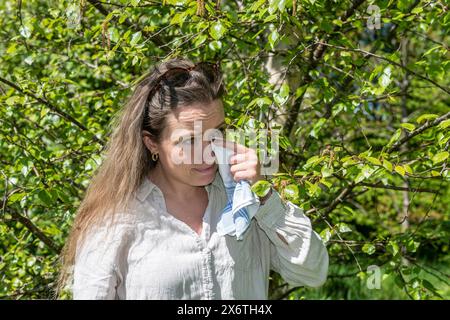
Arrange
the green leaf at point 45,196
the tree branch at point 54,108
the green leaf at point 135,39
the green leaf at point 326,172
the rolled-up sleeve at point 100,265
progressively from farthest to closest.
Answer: the tree branch at point 54,108 → the green leaf at point 135,39 → the green leaf at point 45,196 → the green leaf at point 326,172 → the rolled-up sleeve at point 100,265

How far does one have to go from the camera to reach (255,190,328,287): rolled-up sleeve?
1868 mm

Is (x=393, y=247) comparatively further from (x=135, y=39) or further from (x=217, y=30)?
(x=135, y=39)

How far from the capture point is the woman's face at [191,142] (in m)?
1.96

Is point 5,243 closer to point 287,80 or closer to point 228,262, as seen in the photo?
point 287,80

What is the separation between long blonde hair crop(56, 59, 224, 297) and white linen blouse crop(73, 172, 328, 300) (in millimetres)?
70

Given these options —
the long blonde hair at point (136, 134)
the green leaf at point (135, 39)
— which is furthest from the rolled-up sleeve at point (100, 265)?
the green leaf at point (135, 39)

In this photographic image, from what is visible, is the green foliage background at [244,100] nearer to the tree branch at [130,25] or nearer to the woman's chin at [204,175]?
the tree branch at [130,25]

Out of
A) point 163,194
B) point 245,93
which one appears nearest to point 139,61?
point 245,93

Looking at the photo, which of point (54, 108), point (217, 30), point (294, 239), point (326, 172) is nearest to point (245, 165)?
point (294, 239)

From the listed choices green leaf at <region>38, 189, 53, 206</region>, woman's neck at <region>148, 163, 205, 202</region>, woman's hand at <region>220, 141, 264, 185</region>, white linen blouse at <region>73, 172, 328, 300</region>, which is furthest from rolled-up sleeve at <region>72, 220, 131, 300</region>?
green leaf at <region>38, 189, 53, 206</region>

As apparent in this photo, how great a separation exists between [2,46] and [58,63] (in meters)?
1.04

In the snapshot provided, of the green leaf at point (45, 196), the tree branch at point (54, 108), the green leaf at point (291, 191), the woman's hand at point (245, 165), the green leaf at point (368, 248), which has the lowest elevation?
the green leaf at point (368, 248)

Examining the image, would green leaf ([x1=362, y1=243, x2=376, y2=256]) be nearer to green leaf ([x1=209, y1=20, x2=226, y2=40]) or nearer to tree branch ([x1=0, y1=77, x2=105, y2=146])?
green leaf ([x1=209, y1=20, x2=226, y2=40])
